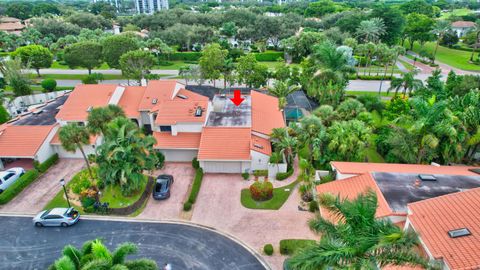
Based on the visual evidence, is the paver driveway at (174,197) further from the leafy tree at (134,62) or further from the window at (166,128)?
the leafy tree at (134,62)

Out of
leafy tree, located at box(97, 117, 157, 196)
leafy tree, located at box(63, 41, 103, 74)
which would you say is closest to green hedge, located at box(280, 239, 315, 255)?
leafy tree, located at box(97, 117, 157, 196)

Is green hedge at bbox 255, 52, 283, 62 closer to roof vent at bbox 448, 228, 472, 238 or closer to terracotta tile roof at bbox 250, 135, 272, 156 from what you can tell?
terracotta tile roof at bbox 250, 135, 272, 156

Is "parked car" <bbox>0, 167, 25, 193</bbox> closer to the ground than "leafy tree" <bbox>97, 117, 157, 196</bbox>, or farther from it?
closer to the ground

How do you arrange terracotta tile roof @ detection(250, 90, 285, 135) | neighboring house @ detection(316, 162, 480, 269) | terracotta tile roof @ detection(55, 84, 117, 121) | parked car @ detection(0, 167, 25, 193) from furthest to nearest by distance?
terracotta tile roof @ detection(55, 84, 117, 121) → terracotta tile roof @ detection(250, 90, 285, 135) → parked car @ detection(0, 167, 25, 193) → neighboring house @ detection(316, 162, 480, 269)

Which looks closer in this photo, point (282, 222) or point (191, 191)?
point (282, 222)

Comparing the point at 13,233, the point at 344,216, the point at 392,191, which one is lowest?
the point at 13,233

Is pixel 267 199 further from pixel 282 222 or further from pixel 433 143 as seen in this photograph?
pixel 433 143

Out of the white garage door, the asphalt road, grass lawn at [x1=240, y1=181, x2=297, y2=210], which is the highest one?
the white garage door

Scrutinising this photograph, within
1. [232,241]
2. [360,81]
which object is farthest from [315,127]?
[360,81]
